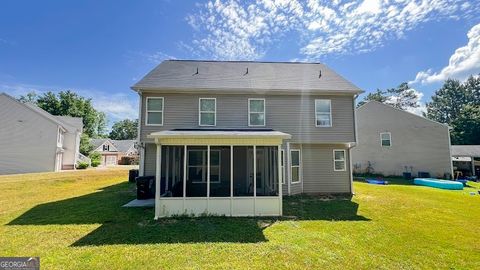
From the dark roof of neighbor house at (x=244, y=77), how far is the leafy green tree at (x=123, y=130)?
71.6 meters

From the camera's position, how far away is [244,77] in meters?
13.6

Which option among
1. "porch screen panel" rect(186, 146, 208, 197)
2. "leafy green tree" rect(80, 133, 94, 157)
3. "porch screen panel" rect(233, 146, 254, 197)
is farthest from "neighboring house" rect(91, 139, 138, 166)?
"porch screen panel" rect(233, 146, 254, 197)

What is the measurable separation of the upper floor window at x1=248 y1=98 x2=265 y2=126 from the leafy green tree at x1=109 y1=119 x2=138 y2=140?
75.2 m

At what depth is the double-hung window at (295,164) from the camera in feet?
42.2

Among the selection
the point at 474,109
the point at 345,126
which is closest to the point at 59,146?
the point at 345,126

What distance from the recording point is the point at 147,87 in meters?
11.7

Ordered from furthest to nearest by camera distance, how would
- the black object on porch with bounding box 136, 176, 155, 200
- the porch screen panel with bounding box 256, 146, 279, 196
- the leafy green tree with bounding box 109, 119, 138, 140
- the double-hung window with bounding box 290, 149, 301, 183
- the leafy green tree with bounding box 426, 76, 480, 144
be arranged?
the leafy green tree with bounding box 109, 119, 138, 140 → the leafy green tree with bounding box 426, 76, 480, 144 → the double-hung window with bounding box 290, 149, 301, 183 → the porch screen panel with bounding box 256, 146, 279, 196 → the black object on porch with bounding box 136, 176, 155, 200

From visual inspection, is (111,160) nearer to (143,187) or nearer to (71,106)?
(71,106)

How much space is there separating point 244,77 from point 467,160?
2840 centimetres

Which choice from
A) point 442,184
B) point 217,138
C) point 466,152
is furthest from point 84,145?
Result: point 466,152

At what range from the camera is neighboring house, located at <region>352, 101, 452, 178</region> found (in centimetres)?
2145

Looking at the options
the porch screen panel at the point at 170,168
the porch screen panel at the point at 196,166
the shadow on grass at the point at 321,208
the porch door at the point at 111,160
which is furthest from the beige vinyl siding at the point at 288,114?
the porch door at the point at 111,160

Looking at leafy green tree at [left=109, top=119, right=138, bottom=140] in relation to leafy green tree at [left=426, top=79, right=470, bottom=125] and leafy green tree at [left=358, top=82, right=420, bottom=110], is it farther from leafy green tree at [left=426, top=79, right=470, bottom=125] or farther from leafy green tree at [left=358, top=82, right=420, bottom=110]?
leafy green tree at [left=426, top=79, right=470, bottom=125]

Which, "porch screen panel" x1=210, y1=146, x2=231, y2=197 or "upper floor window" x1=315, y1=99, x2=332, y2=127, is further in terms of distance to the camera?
"porch screen panel" x1=210, y1=146, x2=231, y2=197
